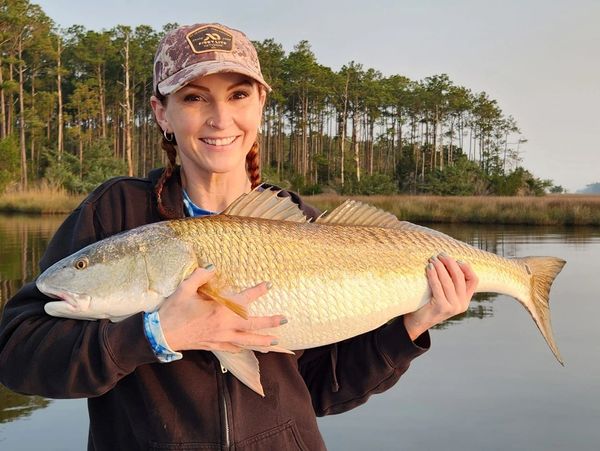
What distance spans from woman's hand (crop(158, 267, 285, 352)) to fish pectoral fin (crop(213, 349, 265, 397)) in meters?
0.03

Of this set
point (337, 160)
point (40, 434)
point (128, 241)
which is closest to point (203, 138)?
point (128, 241)

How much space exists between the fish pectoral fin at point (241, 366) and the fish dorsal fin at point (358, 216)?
2.87ft

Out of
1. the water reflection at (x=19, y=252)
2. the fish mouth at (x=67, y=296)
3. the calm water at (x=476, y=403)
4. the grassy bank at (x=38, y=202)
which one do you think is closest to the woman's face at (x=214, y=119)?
the fish mouth at (x=67, y=296)

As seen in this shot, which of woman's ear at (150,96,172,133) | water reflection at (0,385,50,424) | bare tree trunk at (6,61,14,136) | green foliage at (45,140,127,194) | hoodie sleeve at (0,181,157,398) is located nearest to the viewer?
hoodie sleeve at (0,181,157,398)

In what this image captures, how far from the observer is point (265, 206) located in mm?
2742

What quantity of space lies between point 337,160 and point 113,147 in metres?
24.4

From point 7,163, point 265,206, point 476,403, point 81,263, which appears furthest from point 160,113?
point 7,163

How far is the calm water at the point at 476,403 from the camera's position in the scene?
5469 mm

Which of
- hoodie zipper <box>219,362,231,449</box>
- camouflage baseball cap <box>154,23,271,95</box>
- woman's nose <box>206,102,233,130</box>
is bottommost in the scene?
hoodie zipper <box>219,362,231,449</box>

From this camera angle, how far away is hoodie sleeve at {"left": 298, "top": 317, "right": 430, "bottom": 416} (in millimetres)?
2973

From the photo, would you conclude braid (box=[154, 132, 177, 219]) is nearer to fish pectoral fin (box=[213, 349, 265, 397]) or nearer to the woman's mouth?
the woman's mouth

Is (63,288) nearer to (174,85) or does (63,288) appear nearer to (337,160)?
(174,85)

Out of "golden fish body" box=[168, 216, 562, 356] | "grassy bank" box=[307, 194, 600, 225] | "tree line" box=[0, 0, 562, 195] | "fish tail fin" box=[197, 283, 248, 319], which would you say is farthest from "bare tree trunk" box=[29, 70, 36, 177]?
"fish tail fin" box=[197, 283, 248, 319]

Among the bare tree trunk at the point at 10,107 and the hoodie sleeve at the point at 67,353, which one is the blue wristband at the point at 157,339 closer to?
the hoodie sleeve at the point at 67,353
